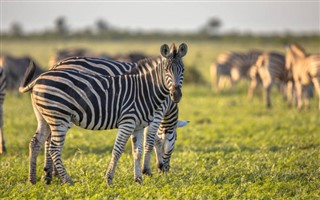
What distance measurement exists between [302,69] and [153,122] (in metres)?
11.2

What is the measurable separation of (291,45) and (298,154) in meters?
10.3

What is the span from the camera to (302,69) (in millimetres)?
18438

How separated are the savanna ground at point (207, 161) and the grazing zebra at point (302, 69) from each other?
0.86 m

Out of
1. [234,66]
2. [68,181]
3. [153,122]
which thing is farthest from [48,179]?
[234,66]

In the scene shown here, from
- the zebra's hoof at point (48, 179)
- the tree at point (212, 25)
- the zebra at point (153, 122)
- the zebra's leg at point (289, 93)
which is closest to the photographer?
the zebra's hoof at point (48, 179)

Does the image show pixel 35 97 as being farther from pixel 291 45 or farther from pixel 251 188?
pixel 291 45

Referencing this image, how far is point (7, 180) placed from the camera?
8.41m

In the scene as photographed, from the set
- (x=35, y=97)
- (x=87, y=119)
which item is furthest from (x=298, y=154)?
(x=35, y=97)

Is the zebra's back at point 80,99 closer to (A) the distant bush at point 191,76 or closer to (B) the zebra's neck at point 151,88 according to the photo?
(B) the zebra's neck at point 151,88

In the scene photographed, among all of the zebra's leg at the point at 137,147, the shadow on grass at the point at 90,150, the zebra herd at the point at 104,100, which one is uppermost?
the zebra herd at the point at 104,100

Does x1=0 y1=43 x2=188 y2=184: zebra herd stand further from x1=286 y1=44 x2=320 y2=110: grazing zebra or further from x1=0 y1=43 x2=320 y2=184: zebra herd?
x1=286 y1=44 x2=320 y2=110: grazing zebra

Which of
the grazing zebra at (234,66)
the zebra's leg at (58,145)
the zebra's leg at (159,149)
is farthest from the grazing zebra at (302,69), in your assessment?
the zebra's leg at (58,145)

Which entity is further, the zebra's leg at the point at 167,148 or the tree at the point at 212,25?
the tree at the point at 212,25

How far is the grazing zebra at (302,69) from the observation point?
57.1 feet
